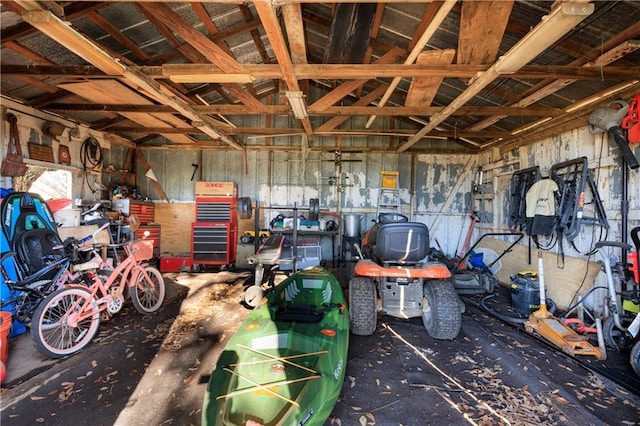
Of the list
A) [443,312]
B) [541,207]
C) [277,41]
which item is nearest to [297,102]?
[277,41]

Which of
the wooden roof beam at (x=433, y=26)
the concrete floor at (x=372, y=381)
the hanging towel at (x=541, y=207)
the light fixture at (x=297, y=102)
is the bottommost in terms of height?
the concrete floor at (x=372, y=381)

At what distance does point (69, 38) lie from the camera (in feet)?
7.61

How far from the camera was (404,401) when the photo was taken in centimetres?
214

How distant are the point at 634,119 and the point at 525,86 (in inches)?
50.5

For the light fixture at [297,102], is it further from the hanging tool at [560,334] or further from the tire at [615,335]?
the tire at [615,335]

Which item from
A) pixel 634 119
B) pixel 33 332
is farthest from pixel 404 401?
pixel 634 119

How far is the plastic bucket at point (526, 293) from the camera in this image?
376 centimetres

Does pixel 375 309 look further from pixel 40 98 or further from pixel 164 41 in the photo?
pixel 40 98

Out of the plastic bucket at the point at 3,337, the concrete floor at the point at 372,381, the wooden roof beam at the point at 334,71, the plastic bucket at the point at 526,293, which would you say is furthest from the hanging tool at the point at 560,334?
the plastic bucket at the point at 3,337

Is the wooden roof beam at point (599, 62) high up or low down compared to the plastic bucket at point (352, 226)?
up

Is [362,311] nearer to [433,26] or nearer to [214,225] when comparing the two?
[433,26]

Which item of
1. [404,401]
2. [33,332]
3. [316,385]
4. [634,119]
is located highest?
[634,119]

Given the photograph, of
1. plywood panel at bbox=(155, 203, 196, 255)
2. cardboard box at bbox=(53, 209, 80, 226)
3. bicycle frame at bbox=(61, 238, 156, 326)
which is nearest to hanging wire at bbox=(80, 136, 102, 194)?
cardboard box at bbox=(53, 209, 80, 226)

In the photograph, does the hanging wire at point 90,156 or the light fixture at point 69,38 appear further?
the hanging wire at point 90,156
